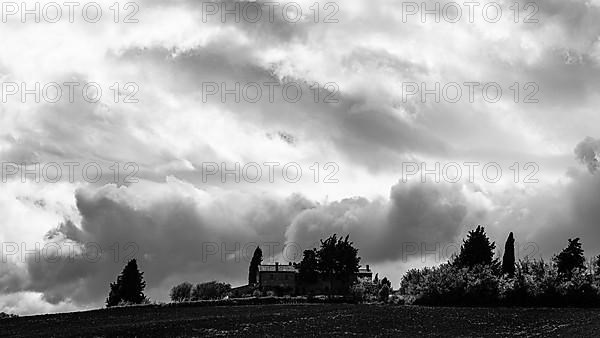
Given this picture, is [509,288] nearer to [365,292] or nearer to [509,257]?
[509,257]

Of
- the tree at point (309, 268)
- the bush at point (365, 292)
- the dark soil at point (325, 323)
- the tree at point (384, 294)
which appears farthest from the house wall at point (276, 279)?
the dark soil at point (325, 323)

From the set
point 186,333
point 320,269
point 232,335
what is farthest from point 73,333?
point 320,269

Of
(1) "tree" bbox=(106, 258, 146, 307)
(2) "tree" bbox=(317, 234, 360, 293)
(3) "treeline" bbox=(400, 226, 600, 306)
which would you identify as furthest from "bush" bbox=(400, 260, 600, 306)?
(1) "tree" bbox=(106, 258, 146, 307)

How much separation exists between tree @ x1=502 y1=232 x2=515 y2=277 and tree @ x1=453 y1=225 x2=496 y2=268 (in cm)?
1147

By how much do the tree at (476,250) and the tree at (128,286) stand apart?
65.9m

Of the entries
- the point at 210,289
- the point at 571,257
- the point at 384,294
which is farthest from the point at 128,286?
the point at 571,257

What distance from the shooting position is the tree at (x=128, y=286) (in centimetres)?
15975

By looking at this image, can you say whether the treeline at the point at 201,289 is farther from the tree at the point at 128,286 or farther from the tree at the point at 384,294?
the tree at the point at 384,294

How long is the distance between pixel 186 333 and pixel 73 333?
12155 millimetres

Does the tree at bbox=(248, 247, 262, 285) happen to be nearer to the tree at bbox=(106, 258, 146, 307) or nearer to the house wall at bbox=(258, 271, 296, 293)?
the house wall at bbox=(258, 271, 296, 293)

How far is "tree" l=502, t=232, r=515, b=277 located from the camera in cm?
11756

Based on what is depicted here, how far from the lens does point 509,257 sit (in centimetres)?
11844

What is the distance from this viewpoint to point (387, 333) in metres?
67.1

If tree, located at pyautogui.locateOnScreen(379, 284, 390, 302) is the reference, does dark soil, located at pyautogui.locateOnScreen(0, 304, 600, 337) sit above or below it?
below
